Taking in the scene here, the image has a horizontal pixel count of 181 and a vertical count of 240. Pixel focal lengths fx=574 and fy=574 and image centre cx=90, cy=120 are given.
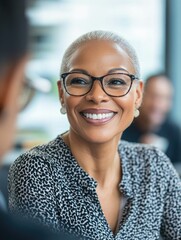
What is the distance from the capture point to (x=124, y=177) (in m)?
1.78

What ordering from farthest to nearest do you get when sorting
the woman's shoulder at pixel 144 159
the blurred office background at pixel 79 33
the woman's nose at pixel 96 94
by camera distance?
the blurred office background at pixel 79 33, the woman's shoulder at pixel 144 159, the woman's nose at pixel 96 94

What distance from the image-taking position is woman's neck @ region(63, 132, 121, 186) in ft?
5.49

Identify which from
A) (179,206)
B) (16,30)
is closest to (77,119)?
(179,206)

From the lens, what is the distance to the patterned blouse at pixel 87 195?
159 centimetres

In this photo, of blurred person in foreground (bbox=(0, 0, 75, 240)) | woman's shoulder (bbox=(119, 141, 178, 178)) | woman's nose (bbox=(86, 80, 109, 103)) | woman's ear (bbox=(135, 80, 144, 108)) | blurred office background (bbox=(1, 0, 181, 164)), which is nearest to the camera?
blurred person in foreground (bbox=(0, 0, 75, 240))

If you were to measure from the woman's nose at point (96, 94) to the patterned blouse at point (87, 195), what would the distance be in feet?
0.67

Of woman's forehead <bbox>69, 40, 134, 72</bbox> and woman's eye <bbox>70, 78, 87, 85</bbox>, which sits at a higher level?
woman's forehead <bbox>69, 40, 134, 72</bbox>

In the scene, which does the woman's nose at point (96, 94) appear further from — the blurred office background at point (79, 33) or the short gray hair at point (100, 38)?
the blurred office background at point (79, 33)

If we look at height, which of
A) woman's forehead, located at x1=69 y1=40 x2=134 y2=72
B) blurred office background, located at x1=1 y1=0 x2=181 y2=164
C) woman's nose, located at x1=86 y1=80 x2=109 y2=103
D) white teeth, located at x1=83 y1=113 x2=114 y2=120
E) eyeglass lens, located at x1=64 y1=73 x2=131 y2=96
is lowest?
white teeth, located at x1=83 y1=113 x2=114 y2=120

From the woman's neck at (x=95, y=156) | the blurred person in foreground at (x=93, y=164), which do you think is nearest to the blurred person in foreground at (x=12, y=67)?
the blurred person in foreground at (x=93, y=164)

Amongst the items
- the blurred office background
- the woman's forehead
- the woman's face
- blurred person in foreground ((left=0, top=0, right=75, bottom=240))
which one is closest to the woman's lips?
the woman's face

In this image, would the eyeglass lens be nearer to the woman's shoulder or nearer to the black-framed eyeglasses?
the black-framed eyeglasses

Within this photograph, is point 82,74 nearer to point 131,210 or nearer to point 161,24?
point 131,210

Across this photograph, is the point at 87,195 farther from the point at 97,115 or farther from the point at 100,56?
the point at 100,56
